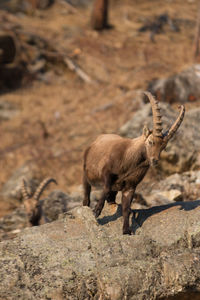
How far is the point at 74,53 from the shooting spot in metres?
23.2

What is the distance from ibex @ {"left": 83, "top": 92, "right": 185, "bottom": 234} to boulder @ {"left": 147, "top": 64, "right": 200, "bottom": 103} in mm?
8036

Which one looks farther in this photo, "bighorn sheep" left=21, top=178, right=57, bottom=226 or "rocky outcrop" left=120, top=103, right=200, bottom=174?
"rocky outcrop" left=120, top=103, right=200, bottom=174

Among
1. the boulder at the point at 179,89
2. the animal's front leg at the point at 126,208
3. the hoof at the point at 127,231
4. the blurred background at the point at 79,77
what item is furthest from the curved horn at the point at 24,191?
the boulder at the point at 179,89

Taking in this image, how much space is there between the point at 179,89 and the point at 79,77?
893cm

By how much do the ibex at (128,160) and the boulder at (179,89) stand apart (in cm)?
804

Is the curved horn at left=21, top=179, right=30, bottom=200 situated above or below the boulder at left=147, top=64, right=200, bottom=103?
below

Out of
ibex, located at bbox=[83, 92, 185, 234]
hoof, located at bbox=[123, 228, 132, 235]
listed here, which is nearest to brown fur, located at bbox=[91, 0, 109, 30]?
ibex, located at bbox=[83, 92, 185, 234]

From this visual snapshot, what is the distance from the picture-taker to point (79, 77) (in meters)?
21.9

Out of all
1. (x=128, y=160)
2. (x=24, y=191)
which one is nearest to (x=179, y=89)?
(x=24, y=191)

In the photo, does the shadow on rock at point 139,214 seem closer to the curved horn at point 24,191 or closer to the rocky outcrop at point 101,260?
the rocky outcrop at point 101,260

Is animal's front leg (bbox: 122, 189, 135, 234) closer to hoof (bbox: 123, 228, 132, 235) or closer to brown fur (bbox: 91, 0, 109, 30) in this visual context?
hoof (bbox: 123, 228, 132, 235)

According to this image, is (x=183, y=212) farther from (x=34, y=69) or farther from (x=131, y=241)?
(x=34, y=69)

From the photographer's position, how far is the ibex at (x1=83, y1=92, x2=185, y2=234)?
5671 mm

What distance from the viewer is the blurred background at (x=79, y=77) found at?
14.0 metres
